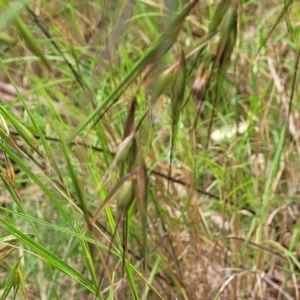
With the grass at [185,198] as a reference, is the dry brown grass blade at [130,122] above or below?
below

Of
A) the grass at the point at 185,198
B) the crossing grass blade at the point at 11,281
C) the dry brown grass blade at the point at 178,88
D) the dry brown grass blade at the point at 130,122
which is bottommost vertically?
the crossing grass blade at the point at 11,281

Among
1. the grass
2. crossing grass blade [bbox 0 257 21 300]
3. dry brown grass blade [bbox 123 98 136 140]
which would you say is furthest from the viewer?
the grass

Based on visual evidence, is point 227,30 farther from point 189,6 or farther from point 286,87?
point 286,87

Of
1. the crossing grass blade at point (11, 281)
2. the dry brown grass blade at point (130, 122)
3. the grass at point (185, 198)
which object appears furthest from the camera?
the grass at point (185, 198)

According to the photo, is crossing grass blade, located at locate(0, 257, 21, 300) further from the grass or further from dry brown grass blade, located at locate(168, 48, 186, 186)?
dry brown grass blade, located at locate(168, 48, 186, 186)

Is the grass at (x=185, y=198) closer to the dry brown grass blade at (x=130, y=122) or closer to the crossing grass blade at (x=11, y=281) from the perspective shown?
the crossing grass blade at (x=11, y=281)

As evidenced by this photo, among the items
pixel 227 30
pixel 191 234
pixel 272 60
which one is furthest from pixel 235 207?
pixel 227 30

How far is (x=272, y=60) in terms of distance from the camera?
5.73 feet

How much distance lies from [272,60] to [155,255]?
0.70 meters

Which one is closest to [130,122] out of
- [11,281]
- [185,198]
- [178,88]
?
[178,88]

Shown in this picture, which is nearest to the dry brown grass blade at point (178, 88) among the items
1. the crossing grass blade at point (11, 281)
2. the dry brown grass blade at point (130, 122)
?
the dry brown grass blade at point (130, 122)

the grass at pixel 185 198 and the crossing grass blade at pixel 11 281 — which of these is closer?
the crossing grass blade at pixel 11 281

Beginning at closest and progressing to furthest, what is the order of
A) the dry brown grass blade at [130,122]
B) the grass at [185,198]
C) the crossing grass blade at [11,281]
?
the dry brown grass blade at [130,122], the crossing grass blade at [11,281], the grass at [185,198]

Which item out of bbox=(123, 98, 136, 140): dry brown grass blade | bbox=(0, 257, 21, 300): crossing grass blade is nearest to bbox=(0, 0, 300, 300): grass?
bbox=(0, 257, 21, 300): crossing grass blade
